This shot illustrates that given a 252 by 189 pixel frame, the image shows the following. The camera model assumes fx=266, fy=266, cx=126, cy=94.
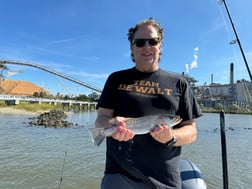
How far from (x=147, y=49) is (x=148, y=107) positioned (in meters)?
0.63

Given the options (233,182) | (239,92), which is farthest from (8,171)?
(239,92)

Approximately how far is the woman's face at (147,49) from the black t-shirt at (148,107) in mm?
76

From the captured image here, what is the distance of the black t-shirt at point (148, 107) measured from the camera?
2.59 m

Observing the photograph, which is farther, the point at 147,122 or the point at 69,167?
the point at 69,167

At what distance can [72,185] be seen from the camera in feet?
34.1

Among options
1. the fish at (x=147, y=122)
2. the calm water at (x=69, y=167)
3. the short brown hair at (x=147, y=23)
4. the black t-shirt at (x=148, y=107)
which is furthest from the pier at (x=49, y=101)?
the fish at (x=147, y=122)

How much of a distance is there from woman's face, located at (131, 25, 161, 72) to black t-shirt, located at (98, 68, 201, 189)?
8 centimetres

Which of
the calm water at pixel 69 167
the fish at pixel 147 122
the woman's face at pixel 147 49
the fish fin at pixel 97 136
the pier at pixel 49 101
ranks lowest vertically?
the calm water at pixel 69 167

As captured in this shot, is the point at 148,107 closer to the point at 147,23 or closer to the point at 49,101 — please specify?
the point at 147,23

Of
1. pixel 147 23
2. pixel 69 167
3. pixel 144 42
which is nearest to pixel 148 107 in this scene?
pixel 144 42

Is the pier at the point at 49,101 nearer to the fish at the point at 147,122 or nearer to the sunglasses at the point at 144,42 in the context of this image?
the sunglasses at the point at 144,42

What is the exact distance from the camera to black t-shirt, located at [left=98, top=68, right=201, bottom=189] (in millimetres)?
2594

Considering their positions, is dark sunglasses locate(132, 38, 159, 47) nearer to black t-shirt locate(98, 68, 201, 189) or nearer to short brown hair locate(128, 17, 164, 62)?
short brown hair locate(128, 17, 164, 62)

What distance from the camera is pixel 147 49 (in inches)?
111
